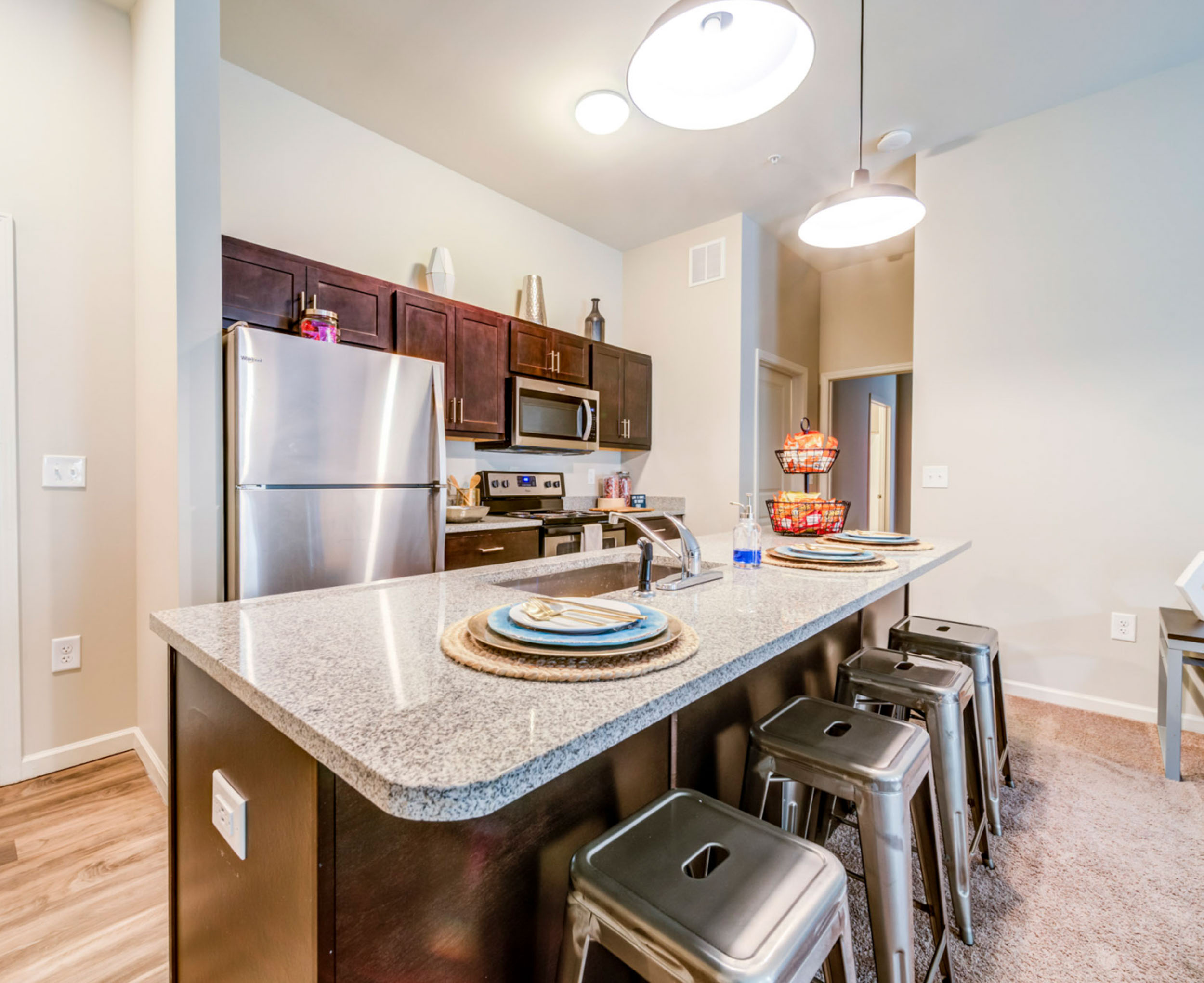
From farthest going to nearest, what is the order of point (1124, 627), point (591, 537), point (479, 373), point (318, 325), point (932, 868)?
point (591, 537) < point (479, 373) < point (1124, 627) < point (318, 325) < point (932, 868)

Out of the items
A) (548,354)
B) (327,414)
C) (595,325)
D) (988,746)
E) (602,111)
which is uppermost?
(602,111)

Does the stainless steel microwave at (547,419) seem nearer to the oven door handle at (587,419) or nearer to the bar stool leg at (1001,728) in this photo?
the oven door handle at (587,419)

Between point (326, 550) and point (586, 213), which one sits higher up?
point (586, 213)

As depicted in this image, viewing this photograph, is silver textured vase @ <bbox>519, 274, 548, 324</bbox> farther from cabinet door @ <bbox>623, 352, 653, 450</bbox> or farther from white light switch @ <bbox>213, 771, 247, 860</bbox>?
white light switch @ <bbox>213, 771, 247, 860</bbox>

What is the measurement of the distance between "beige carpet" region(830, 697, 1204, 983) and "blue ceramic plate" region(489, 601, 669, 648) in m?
1.11

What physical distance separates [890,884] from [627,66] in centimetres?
318

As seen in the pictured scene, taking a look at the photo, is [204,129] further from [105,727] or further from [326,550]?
[105,727]

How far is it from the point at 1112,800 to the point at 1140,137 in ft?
9.65

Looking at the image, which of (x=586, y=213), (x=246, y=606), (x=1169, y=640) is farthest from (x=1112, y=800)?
(x=586, y=213)

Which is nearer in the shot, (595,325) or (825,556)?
(825,556)

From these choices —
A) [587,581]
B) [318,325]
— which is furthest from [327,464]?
[587,581]

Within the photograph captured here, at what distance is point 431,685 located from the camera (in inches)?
25.2

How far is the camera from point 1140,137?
104 inches

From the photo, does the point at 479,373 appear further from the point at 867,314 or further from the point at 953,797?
the point at 867,314
